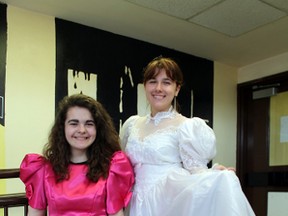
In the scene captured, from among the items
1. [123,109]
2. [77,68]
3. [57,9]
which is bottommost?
[123,109]

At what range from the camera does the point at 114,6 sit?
8.13 ft

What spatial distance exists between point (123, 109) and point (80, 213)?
1.64 metres

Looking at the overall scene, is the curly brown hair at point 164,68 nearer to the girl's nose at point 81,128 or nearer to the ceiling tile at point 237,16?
the girl's nose at point 81,128

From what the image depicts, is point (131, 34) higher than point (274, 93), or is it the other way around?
point (131, 34)

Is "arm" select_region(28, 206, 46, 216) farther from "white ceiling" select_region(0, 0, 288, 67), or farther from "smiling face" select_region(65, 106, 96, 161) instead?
"white ceiling" select_region(0, 0, 288, 67)

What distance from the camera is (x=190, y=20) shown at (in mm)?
2674

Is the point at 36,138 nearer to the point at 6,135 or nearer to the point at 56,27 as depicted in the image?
the point at 6,135

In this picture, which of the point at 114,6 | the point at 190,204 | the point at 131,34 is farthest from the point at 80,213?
the point at 131,34

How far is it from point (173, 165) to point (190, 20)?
55.9 inches

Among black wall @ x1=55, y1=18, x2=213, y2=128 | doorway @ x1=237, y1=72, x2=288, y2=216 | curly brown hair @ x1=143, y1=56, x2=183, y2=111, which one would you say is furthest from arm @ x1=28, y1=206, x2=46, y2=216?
doorway @ x1=237, y1=72, x2=288, y2=216


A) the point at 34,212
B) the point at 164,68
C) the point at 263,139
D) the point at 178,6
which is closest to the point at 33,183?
the point at 34,212

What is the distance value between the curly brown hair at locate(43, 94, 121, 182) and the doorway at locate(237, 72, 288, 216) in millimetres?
2303

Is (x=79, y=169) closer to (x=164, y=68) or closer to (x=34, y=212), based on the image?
(x=34, y=212)

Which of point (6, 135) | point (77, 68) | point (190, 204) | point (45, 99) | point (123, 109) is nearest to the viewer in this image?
point (190, 204)
